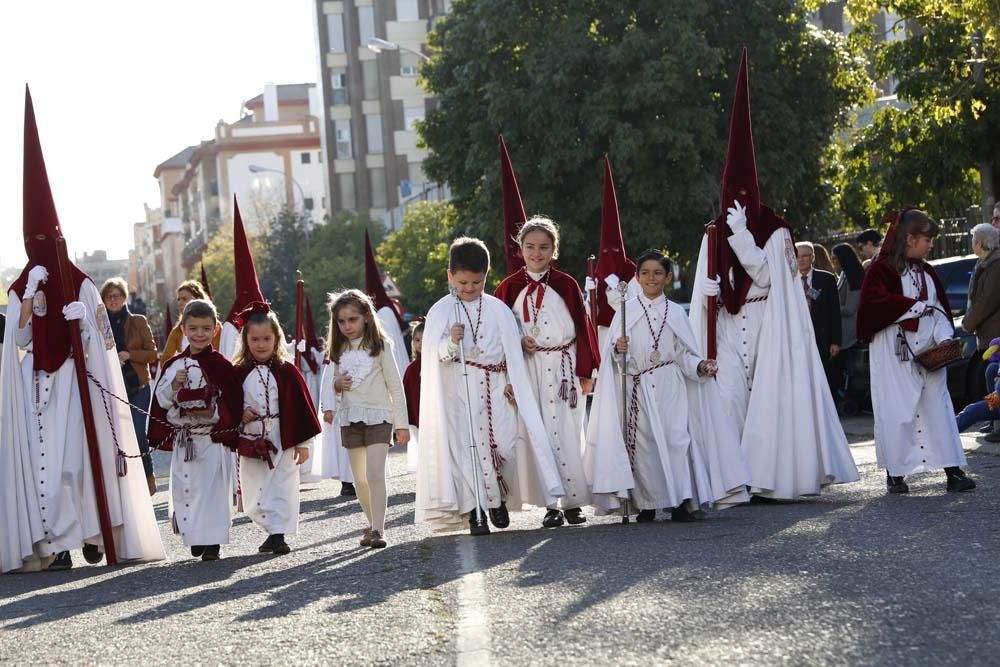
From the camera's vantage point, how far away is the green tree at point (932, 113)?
25.2 meters

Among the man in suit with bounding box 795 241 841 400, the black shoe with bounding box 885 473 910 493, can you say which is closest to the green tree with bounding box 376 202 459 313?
the man in suit with bounding box 795 241 841 400

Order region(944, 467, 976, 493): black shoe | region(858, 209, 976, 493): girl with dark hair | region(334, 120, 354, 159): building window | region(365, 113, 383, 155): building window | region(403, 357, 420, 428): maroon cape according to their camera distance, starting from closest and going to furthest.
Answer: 1. region(944, 467, 976, 493): black shoe
2. region(858, 209, 976, 493): girl with dark hair
3. region(403, 357, 420, 428): maroon cape
4. region(365, 113, 383, 155): building window
5. region(334, 120, 354, 159): building window

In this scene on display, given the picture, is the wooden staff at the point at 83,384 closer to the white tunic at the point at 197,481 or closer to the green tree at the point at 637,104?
the white tunic at the point at 197,481

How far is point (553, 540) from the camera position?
10.2 m

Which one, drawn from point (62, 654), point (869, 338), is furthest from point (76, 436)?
point (869, 338)

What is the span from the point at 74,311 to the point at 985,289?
294 inches

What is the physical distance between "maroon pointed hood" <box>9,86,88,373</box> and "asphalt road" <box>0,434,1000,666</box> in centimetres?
135

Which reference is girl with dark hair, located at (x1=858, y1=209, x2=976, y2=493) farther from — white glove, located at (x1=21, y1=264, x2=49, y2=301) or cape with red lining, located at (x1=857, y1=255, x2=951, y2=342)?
white glove, located at (x1=21, y1=264, x2=49, y2=301)

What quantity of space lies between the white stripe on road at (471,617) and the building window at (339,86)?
88.7m

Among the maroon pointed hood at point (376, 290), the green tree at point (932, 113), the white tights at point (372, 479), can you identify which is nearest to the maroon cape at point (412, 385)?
the white tights at point (372, 479)

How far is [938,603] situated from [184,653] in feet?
9.37

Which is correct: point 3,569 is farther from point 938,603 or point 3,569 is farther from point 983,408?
point 983,408

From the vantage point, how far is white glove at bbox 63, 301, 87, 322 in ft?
36.0

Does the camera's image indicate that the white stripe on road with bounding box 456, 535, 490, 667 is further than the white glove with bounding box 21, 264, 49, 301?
No
